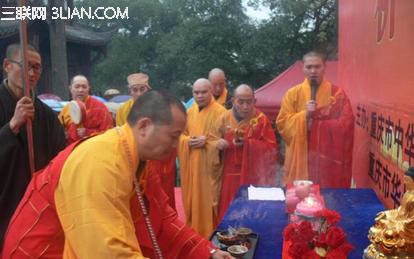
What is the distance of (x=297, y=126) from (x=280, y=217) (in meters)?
1.65

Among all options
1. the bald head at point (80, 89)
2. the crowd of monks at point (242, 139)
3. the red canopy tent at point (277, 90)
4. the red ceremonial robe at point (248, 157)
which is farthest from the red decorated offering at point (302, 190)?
the red canopy tent at point (277, 90)

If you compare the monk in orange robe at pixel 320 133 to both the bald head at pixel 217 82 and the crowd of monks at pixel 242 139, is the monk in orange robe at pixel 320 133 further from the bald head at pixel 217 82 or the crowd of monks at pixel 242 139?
the bald head at pixel 217 82

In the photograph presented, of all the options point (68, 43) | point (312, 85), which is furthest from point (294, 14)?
point (312, 85)

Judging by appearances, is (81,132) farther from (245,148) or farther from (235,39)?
(235,39)

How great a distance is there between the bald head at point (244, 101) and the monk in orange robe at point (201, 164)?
0.35m

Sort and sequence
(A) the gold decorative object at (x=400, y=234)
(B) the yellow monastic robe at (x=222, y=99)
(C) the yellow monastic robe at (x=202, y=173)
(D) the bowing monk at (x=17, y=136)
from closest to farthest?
1. (A) the gold decorative object at (x=400, y=234)
2. (D) the bowing monk at (x=17, y=136)
3. (C) the yellow monastic robe at (x=202, y=173)
4. (B) the yellow monastic robe at (x=222, y=99)

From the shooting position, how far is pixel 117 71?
40.5 feet

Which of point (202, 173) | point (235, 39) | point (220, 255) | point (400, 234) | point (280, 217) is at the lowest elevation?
point (202, 173)

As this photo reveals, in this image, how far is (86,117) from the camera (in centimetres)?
477

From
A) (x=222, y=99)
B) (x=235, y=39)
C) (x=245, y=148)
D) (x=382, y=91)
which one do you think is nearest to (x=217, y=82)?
(x=222, y=99)

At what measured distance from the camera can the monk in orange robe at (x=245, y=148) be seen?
412 centimetres

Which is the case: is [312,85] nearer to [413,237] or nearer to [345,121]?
[345,121]

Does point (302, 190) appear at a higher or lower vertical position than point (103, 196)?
lower

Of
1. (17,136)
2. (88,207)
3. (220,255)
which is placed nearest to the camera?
(88,207)
